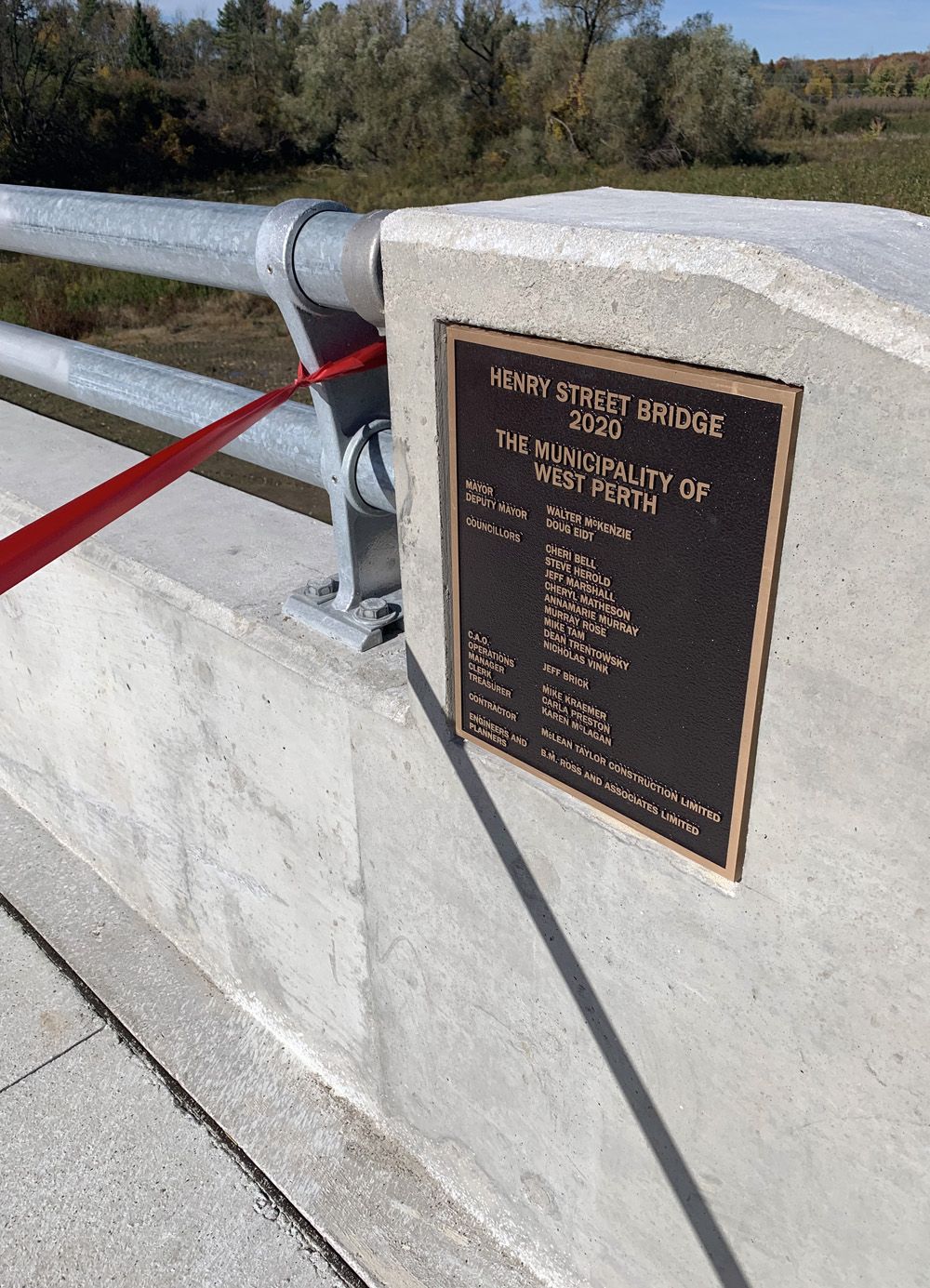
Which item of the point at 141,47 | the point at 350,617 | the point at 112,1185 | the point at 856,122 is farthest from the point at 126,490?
the point at 856,122

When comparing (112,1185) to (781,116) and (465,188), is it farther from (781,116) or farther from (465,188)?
(781,116)

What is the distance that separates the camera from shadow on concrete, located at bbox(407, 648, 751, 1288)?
2.08 m

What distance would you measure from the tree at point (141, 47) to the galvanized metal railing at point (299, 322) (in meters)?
44.0

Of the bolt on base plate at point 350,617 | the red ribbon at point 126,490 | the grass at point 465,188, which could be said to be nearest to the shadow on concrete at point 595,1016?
the bolt on base plate at point 350,617

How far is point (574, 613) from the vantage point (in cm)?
183

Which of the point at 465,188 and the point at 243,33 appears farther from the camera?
the point at 243,33

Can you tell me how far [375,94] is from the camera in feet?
127

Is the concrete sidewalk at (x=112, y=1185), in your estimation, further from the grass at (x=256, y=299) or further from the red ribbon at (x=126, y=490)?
the grass at (x=256, y=299)

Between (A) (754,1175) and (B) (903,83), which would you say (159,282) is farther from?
(B) (903,83)

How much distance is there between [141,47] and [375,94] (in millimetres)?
10328

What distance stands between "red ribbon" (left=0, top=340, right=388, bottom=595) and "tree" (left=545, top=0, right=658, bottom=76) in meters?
42.6

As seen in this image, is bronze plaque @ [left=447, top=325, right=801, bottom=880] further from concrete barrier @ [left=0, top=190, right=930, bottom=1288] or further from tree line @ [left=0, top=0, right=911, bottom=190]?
tree line @ [left=0, top=0, right=911, bottom=190]

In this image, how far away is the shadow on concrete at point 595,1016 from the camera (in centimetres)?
208

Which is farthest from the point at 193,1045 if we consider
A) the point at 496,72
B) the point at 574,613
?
the point at 496,72
